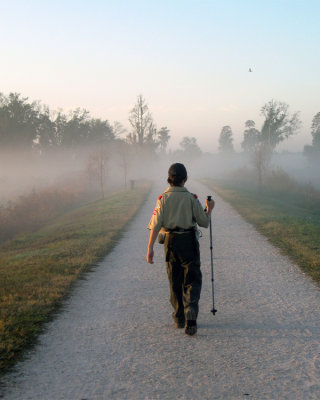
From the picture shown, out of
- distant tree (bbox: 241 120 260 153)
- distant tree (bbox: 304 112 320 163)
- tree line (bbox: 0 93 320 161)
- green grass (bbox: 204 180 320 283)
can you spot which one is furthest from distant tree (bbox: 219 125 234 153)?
green grass (bbox: 204 180 320 283)

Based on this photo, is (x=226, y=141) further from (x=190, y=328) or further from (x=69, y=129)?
(x=190, y=328)

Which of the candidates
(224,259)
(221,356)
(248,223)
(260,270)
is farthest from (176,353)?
(248,223)

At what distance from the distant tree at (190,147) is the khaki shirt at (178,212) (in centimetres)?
13671

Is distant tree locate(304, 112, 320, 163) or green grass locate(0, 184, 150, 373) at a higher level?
distant tree locate(304, 112, 320, 163)

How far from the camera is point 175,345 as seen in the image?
181 inches

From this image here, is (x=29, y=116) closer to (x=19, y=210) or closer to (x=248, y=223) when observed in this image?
(x=19, y=210)

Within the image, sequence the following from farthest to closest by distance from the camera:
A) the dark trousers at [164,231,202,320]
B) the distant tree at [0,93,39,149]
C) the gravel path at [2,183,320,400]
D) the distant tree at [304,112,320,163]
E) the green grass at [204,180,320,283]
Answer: the distant tree at [304,112,320,163]
the distant tree at [0,93,39,149]
the green grass at [204,180,320,283]
the dark trousers at [164,231,202,320]
the gravel path at [2,183,320,400]

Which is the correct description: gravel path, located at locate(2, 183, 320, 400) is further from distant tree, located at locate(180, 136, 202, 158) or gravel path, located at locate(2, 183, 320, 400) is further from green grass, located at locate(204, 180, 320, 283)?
distant tree, located at locate(180, 136, 202, 158)

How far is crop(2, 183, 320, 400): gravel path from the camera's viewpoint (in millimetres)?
3592

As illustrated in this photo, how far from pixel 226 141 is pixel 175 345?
499 feet

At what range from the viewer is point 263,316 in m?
5.49

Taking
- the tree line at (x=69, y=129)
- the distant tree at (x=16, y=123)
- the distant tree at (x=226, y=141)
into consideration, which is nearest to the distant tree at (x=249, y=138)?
the distant tree at (x=226, y=141)

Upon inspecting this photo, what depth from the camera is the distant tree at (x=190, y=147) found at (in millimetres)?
140750

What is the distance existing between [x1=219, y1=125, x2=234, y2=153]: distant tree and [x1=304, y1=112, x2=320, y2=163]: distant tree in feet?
150
